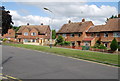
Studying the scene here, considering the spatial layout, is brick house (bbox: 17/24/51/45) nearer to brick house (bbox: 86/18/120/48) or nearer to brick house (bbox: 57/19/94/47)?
brick house (bbox: 57/19/94/47)

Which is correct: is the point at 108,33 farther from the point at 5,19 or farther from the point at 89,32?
the point at 5,19

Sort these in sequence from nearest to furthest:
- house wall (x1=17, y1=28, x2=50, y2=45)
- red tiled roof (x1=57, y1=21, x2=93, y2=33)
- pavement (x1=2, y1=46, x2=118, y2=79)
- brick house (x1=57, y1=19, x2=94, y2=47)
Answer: pavement (x1=2, y1=46, x2=118, y2=79) < brick house (x1=57, y1=19, x2=94, y2=47) < red tiled roof (x1=57, y1=21, x2=93, y2=33) < house wall (x1=17, y1=28, x2=50, y2=45)

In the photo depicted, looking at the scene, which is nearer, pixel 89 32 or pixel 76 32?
pixel 89 32

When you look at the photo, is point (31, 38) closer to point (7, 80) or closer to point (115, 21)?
point (115, 21)

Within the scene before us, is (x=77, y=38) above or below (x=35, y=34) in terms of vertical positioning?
below

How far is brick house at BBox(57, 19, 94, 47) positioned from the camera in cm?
4316

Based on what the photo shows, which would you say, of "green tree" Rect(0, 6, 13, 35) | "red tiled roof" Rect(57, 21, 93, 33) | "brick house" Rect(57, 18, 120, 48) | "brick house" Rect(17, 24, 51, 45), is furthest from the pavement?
"brick house" Rect(17, 24, 51, 45)

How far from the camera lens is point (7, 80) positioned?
28.3 feet

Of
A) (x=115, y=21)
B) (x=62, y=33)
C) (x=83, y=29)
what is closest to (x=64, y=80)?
(x=115, y=21)

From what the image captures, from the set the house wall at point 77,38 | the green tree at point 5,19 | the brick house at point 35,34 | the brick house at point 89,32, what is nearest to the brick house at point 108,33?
the brick house at point 89,32

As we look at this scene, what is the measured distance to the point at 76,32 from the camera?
4412 cm

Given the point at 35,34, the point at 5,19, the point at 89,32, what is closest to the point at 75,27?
the point at 89,32

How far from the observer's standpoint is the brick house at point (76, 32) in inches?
1699

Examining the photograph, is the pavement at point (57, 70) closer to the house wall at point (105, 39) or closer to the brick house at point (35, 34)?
the house wall at point (105, 39)
